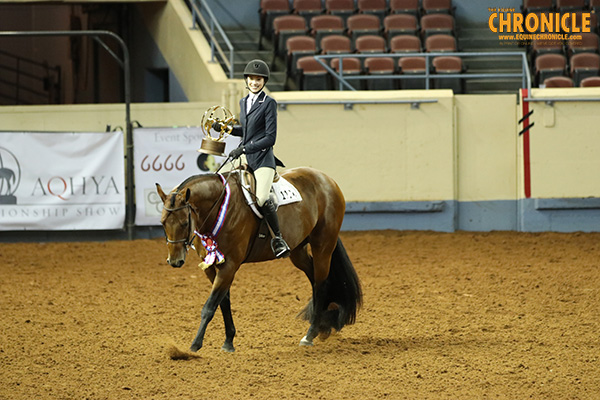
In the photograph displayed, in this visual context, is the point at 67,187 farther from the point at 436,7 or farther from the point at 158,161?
the point at 436,7

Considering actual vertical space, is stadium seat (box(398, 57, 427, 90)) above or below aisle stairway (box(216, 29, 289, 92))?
below

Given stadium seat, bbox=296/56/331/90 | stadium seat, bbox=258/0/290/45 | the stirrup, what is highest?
stadium seat, bbox=258/0/290/45

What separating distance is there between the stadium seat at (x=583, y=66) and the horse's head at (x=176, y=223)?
13.3m

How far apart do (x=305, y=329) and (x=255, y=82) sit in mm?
2654

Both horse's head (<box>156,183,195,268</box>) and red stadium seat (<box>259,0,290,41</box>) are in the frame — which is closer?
horse's head (<box>156,183,195,268</box>)

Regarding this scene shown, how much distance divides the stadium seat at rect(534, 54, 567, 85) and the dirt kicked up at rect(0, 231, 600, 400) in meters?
5.28

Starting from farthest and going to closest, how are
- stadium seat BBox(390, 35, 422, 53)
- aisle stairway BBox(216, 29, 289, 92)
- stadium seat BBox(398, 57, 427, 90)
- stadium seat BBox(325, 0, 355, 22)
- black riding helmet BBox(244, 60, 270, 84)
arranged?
stadium seat BBox(325, 0, 355, 22)
aisle stairway BBox(216, 29, 289, 92)
stadium seat BBox(390, 35, 422, 53)
stadium seat BBox(398, 57, 427, 90)
black riding helmet BBox(244, 60, 270, 84)

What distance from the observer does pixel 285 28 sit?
19.6 m

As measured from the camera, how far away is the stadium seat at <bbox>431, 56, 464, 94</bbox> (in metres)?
17.7

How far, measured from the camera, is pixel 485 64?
64.1ft

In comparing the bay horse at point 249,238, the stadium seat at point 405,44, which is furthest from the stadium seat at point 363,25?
the bay horse at point 249,238

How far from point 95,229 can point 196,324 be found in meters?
7.36

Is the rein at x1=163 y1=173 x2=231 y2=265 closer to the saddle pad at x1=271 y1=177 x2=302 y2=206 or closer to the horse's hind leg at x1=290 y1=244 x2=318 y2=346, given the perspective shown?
the saddle pad at x1=271 y1=177 x2=302 y2=206

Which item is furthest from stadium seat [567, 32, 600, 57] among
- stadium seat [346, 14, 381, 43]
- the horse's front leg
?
the horse's front leg
